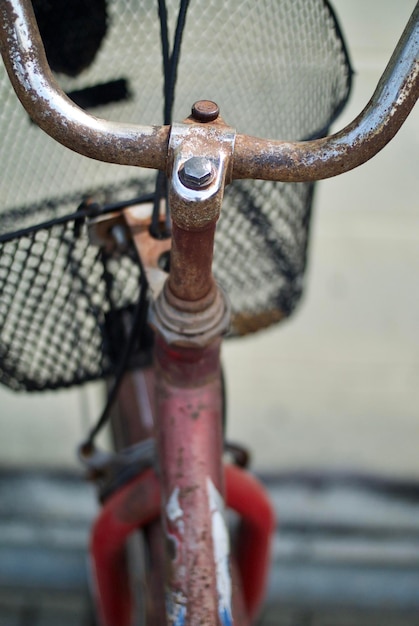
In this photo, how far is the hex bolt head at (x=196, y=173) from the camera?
493mm

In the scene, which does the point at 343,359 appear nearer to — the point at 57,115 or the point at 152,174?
the point at 152,174

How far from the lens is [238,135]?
1.75 ft

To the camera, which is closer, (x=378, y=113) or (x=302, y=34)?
(x=378, y=113)

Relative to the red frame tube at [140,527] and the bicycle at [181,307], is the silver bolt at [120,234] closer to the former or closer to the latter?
the bicycle at [181,307]

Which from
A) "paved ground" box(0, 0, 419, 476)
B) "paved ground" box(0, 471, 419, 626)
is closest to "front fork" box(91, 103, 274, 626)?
"paved ground" box(0, 0, 419, 476)

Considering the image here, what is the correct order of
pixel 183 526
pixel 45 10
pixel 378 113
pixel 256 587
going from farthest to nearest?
pixel 256 587 → pixel 45 10 → pixel 183 526 → pixel 378 113

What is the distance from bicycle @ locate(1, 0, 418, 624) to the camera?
1.74 feet

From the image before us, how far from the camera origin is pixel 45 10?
81cm

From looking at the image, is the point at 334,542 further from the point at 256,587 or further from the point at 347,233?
the point at 256,587

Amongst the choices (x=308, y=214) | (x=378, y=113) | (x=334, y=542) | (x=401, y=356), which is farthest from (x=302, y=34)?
(x=334, y=542)

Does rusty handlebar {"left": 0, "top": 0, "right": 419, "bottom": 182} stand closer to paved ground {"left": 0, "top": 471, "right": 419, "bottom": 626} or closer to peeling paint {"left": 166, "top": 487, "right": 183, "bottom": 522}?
peeling paint {"left": 166, "top": 487, "right": 183, "bottom": 522}

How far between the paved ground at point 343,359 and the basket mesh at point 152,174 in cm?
55

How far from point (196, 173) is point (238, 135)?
0.06 meters

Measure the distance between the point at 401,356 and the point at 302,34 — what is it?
1.15 meters
